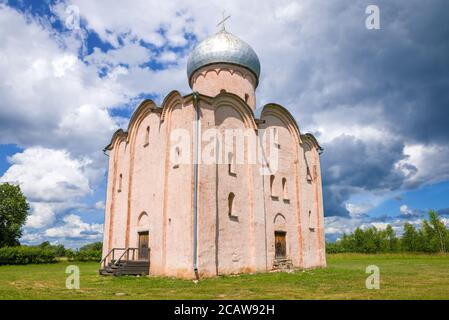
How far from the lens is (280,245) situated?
16.7 m

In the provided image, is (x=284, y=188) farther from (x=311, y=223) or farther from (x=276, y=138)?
(x=311, y=223)

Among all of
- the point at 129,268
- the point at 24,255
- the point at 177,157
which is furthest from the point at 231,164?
the point at 24,255

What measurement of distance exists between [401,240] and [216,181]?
47977mm

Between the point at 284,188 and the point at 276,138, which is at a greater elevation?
the point at 276,138

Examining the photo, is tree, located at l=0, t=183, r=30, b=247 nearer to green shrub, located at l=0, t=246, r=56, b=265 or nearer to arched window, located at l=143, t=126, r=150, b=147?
green shrub, located at l=0, t=246, r=56, b=265

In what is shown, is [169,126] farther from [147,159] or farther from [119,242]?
[119,242]

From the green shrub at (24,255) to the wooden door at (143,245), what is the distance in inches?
739

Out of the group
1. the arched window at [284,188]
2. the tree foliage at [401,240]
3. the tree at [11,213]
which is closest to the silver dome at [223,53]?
the arched window at [284,188]

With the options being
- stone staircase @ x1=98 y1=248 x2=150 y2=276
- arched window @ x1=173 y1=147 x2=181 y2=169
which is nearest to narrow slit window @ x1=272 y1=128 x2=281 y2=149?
arched window @ x1=173 y1=147 x2=181 y2=169

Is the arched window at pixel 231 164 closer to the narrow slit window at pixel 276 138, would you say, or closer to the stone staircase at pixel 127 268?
the narrow slit window at pixel 276 138

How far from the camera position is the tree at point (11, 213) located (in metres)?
34.0

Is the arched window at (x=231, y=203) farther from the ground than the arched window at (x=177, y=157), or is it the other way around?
the arched window at (x=177, y=157)
